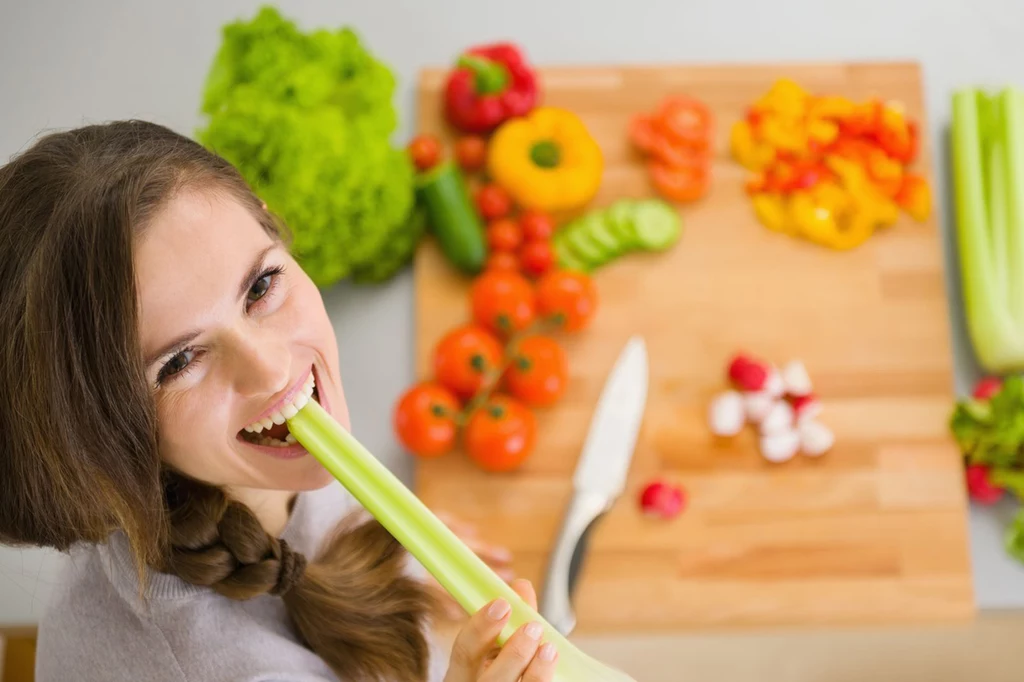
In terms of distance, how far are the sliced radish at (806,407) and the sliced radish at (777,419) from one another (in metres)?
0.01

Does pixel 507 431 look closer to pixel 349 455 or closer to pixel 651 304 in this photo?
pixel 651 304

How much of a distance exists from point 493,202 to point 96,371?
32.3 inches

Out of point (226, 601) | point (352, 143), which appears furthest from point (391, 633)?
point (352, 143)

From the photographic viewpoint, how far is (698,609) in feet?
4.11

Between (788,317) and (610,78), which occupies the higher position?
(610,78)

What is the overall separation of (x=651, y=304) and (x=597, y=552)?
362 mm

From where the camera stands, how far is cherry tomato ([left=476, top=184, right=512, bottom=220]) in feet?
4.56

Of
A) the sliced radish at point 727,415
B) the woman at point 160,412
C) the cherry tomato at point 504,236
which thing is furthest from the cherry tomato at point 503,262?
the woman at point 160,412

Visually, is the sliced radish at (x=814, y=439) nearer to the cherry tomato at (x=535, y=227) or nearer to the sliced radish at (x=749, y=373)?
the sliced radish at (x=749, y=373)

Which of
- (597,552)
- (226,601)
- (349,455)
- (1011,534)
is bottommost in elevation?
(1011,534)

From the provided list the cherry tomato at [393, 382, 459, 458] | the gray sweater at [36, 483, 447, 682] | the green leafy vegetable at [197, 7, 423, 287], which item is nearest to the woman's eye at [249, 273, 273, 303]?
the gray sweater at [36, 483, 447, 682]

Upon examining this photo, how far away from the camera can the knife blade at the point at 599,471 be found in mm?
1223

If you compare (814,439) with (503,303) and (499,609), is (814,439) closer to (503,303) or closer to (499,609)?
(503,303)

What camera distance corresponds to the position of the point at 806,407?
129 centimetres
